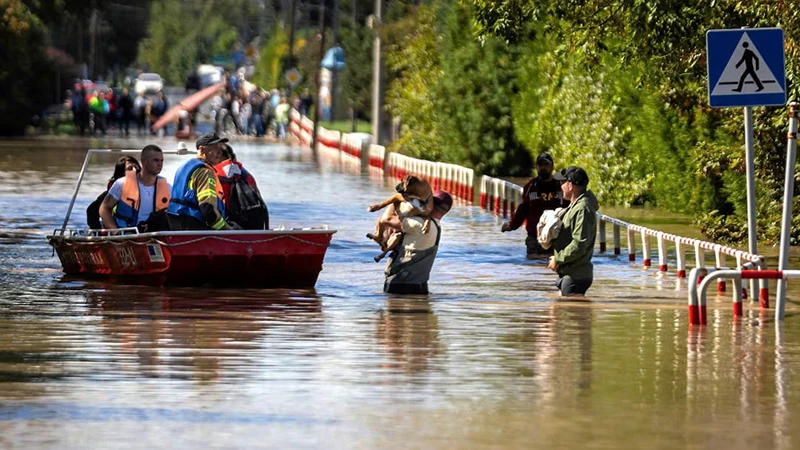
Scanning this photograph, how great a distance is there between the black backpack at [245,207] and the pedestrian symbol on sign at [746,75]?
198 inches

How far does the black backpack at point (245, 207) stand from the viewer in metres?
18.6

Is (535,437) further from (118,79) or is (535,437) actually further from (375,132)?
(118,79)

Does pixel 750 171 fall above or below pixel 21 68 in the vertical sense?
below

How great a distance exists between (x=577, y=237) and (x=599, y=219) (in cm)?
720

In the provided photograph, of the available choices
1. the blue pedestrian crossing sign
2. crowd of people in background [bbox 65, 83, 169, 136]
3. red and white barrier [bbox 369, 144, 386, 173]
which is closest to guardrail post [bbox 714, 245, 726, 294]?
the blue pedestrian crossing sign

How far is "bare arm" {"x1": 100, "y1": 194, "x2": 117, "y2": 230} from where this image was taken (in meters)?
18.8

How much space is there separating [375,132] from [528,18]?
30.4 metres

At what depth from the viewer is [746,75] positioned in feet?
50.9

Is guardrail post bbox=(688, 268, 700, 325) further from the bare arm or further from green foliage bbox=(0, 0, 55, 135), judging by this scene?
green foliage bbox=(0, 0, 55, 135)

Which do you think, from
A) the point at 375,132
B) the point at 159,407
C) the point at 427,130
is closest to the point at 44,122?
the point at 375,132

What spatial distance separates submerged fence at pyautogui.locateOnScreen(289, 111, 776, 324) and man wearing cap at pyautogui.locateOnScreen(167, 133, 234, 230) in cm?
443

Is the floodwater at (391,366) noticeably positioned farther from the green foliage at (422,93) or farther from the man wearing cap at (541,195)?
the green foliage at (422,93)

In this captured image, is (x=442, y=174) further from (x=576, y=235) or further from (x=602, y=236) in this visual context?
(x=576, y=235)

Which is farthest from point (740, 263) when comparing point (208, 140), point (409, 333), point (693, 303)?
point (208, 140)
